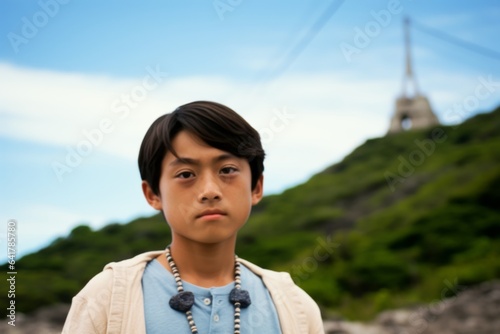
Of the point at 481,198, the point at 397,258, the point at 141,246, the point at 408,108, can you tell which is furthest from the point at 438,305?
the point at 408,108

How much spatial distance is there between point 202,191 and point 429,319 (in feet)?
37.2

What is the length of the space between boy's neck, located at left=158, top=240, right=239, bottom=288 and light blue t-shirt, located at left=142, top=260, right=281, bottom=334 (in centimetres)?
4

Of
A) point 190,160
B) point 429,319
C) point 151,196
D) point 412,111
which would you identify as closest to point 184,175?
point 190,160

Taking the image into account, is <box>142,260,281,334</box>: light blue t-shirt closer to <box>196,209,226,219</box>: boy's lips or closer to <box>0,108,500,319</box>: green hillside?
<box>196,209,226,219</box>: boy's lips

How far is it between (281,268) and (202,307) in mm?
14986

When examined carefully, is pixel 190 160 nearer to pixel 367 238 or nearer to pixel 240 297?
pixel 240 297

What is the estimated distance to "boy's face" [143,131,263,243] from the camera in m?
2.27

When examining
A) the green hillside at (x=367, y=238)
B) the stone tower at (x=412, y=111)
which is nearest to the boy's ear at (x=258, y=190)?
the green hillside at (x=367, y=238)

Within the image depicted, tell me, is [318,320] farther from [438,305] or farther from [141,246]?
[141,246]

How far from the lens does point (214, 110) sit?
2348mm

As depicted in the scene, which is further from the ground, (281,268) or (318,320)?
(281,268)

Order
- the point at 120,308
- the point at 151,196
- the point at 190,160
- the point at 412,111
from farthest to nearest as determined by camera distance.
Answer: the point at 412,111 → the point at 151,196 → the point at 190,160 → the point at 120,308

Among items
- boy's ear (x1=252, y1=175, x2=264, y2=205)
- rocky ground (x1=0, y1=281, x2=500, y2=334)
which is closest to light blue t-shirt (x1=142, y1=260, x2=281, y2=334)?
boy's ear (x1=252, y1=175, x2=264, y2=205)

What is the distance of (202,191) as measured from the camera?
7.38 feet
